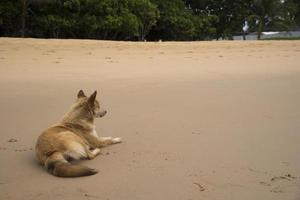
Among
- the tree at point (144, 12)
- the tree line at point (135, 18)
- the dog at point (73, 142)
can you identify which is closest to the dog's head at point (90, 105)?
the dog at point (73, 142)

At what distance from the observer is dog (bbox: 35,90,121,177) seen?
550 cm

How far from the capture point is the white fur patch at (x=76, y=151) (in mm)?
5820

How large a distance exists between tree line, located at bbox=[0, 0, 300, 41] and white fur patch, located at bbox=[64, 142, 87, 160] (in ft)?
67.7

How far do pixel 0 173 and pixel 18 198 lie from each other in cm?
83

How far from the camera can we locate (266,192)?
5.04 meters

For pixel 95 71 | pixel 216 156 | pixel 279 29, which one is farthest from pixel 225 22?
pixel 216 156

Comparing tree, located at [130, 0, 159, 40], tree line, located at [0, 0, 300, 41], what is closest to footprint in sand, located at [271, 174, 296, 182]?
tree line, located at [0, 0, 300, 41]

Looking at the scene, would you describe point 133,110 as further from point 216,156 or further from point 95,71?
point 95,71

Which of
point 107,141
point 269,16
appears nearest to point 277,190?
point 107,141

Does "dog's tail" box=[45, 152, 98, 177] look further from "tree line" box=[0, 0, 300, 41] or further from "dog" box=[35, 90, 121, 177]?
"tree line" box=[0, 0, 300, 41]

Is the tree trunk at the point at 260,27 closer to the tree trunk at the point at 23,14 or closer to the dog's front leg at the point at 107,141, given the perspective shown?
the tree trunk at the point at 23,14

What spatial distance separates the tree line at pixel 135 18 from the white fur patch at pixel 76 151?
2063cm

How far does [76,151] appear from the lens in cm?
592

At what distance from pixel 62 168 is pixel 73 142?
66cm
